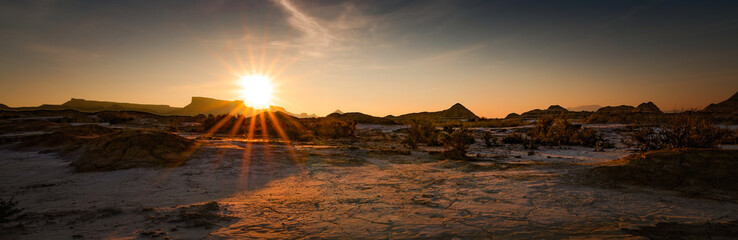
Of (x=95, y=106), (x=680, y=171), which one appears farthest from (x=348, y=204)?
(x=95, y=106)

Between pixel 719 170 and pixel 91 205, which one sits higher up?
pixel 719 170

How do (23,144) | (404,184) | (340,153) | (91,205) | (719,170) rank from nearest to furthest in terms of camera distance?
(91,205) → (719,170) → (404,184) → (340,153) → (23,144)

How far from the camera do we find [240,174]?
5.59 metres

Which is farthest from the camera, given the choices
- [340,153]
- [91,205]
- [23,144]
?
[23,144]

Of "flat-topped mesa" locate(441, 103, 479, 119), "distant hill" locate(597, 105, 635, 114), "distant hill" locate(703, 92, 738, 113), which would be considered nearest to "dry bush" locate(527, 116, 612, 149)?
"distant hill" locate(597, 105, 635, 114)

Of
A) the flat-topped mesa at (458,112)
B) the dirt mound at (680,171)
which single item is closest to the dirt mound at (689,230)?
the dirt mound at (680,171)

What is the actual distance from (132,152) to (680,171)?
31.6 feet

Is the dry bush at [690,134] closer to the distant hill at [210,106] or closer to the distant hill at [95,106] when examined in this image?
the distant hill at [95,106]

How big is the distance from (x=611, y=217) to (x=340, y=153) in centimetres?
639

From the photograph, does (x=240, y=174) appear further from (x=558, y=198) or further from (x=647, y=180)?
(x=647, y=180)

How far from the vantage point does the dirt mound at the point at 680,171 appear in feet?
12.8

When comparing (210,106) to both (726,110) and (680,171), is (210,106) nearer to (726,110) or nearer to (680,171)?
(726,110)

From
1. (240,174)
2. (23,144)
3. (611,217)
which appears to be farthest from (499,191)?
(23,144)

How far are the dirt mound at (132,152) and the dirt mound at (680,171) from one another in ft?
25.9
